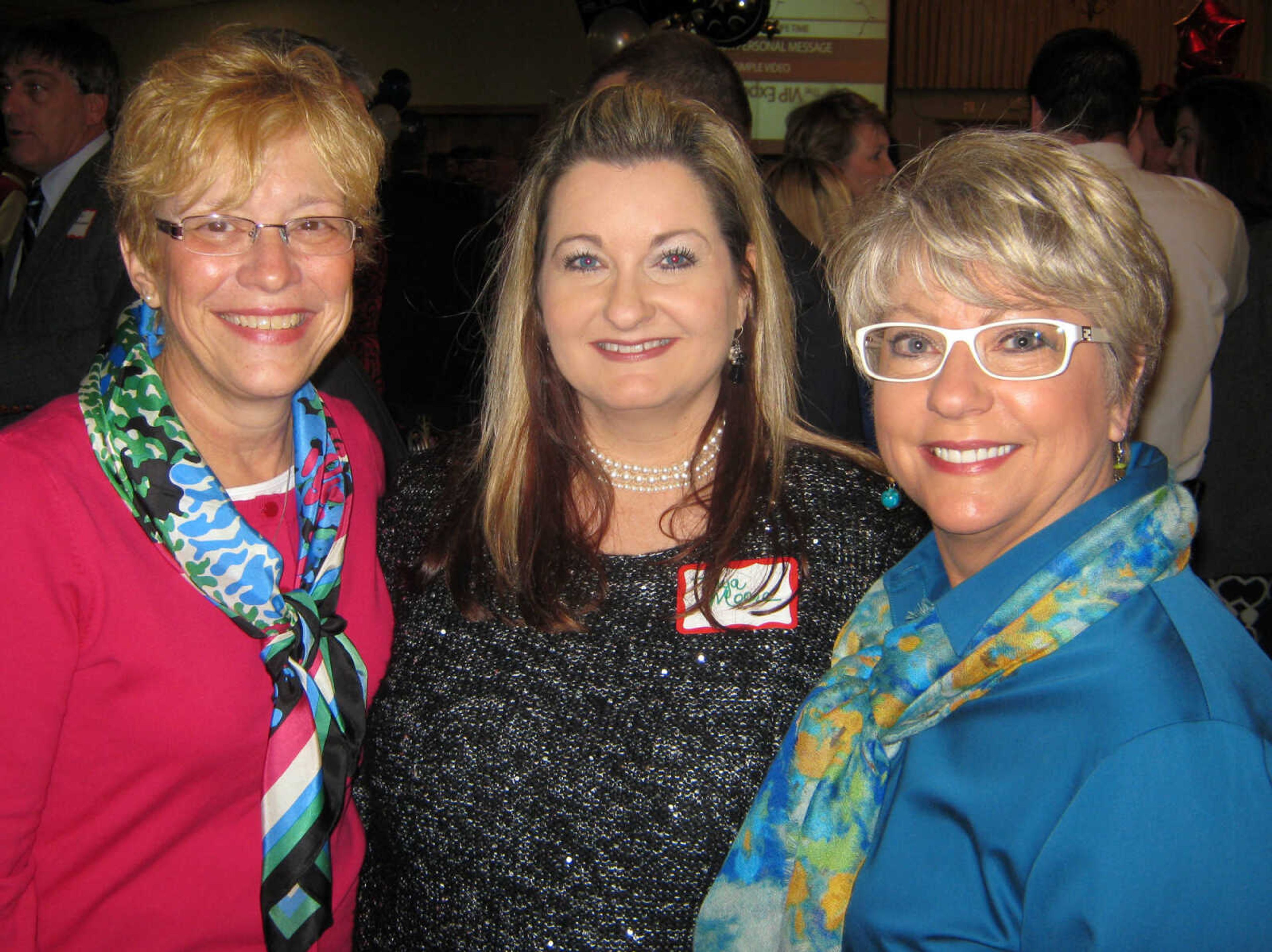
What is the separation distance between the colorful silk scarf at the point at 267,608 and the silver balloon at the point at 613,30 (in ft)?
14.1

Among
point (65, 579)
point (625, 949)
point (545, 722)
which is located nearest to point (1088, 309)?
point (545, 722)

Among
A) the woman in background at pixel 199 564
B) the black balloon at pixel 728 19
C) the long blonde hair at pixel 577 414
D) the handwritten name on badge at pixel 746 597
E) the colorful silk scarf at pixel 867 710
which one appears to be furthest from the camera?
the black balloon at pixel 728 19

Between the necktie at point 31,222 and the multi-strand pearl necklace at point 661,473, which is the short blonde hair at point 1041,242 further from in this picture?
the necktie at point 31,222

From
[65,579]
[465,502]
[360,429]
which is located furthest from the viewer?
[360,429]

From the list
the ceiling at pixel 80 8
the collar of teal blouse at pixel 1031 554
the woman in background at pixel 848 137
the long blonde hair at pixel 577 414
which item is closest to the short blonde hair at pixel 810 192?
the woman in background at pixel 848 137

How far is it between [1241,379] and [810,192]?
1.59 metres

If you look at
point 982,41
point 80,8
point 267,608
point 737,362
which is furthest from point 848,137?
point 80,8

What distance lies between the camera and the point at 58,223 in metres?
2.76

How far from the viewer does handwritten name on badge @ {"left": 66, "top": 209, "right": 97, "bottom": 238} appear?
2617mm

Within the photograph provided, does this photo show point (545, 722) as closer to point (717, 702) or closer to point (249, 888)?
point (717, 702)

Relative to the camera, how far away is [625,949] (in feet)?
4.72

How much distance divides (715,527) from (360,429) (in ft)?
2.70

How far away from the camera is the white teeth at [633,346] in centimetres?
164

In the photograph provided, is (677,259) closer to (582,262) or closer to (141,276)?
(582,262)
